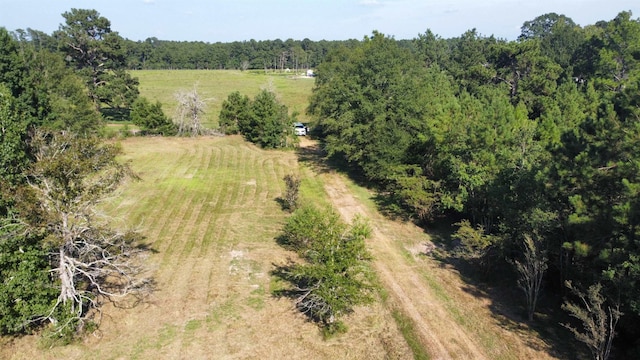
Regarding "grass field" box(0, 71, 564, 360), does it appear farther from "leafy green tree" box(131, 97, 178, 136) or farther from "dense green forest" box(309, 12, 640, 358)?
"leafy green tree" box(131, 97, 178, 136)

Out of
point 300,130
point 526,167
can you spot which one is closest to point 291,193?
point 526,167

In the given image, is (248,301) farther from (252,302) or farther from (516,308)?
(516,308)

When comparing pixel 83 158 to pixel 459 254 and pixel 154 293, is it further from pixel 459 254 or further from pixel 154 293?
pixel 459 254

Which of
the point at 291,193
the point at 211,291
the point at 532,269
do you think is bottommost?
the point at 211,291

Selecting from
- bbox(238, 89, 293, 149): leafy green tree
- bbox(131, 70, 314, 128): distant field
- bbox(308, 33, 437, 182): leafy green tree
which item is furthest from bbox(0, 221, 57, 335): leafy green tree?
bbox(131, 70, 314, 128): distant field

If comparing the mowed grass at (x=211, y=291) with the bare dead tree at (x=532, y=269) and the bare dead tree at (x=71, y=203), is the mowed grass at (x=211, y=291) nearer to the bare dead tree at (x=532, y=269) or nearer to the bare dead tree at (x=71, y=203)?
the bare dead tree at (x=71, y=203)

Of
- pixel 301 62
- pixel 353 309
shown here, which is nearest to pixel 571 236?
pixel 353 309
